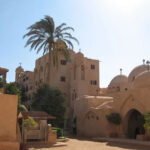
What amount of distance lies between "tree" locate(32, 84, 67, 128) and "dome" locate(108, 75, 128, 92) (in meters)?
14.8

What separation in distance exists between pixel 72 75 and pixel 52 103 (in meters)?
14.7

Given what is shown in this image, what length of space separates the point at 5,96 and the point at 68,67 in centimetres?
2959

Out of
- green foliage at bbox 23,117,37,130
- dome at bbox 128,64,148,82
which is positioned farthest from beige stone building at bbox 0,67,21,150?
dome at bbox 128,64,148,82

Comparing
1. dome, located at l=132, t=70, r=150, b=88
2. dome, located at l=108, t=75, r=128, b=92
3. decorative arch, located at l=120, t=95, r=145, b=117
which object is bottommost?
decorative arch, located at l=120, t=95, r=145, b=117

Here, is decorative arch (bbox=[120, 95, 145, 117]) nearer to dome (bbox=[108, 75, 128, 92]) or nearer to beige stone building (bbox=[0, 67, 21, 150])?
dome (bbox=[108, 75, 128, 92])

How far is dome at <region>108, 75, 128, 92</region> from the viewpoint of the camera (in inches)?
1505

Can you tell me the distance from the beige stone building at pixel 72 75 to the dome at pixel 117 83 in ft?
9.16

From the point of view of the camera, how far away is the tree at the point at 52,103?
83.5 feet

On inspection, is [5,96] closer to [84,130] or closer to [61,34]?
[61,34]

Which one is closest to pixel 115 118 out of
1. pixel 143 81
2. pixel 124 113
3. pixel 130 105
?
pixel 124 113

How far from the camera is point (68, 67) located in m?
42.0

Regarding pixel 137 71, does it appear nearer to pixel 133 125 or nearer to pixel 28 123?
pixel 133 125

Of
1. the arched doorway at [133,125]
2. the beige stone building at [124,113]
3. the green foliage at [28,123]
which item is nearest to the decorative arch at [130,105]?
the beige stone building at [124,113]

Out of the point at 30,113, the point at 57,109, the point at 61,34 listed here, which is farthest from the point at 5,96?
the point at 61,34
